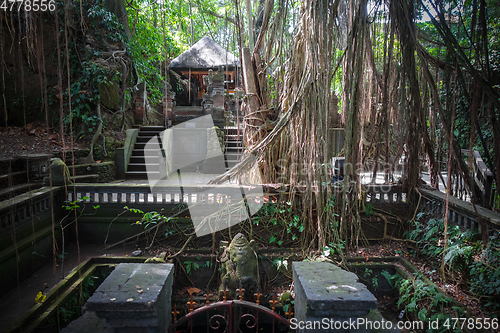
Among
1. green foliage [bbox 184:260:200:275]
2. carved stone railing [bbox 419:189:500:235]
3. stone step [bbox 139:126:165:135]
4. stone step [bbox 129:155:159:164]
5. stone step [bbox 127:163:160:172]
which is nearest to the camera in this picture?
carved stone railing [bbox 419:189:500:235]

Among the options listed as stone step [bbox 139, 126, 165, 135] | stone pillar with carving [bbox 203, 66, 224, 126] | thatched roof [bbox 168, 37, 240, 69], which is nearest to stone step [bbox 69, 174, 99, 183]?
stone step [bbox 139, 126, 165, 135]

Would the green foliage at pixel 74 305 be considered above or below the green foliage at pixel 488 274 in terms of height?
below

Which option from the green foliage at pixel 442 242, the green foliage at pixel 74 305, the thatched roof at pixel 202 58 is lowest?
the green foliage at pixel 74 305

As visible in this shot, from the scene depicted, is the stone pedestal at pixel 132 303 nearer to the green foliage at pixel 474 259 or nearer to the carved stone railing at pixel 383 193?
the green foliage at pixel 474 259

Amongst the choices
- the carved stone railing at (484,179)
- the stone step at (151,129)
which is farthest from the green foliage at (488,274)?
the stone step at (151,129)

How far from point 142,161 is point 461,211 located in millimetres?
7285

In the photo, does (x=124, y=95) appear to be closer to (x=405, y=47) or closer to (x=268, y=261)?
(x=268, y=261)

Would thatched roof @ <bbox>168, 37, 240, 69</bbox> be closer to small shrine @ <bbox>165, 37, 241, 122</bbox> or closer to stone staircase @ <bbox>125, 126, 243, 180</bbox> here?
small shrine @ <bbox>165, 37, 241, 122</bbox>

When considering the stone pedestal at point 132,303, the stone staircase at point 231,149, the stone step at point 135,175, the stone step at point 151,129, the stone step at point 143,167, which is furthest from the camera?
the stone step at point 151,129

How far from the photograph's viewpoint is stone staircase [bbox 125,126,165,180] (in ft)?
25.2

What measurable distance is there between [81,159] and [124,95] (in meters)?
2.76

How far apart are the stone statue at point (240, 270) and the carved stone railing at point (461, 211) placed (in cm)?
222

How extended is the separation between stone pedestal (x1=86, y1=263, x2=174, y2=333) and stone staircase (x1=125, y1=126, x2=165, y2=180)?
630cm

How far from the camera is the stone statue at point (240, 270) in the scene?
10.4 ft
